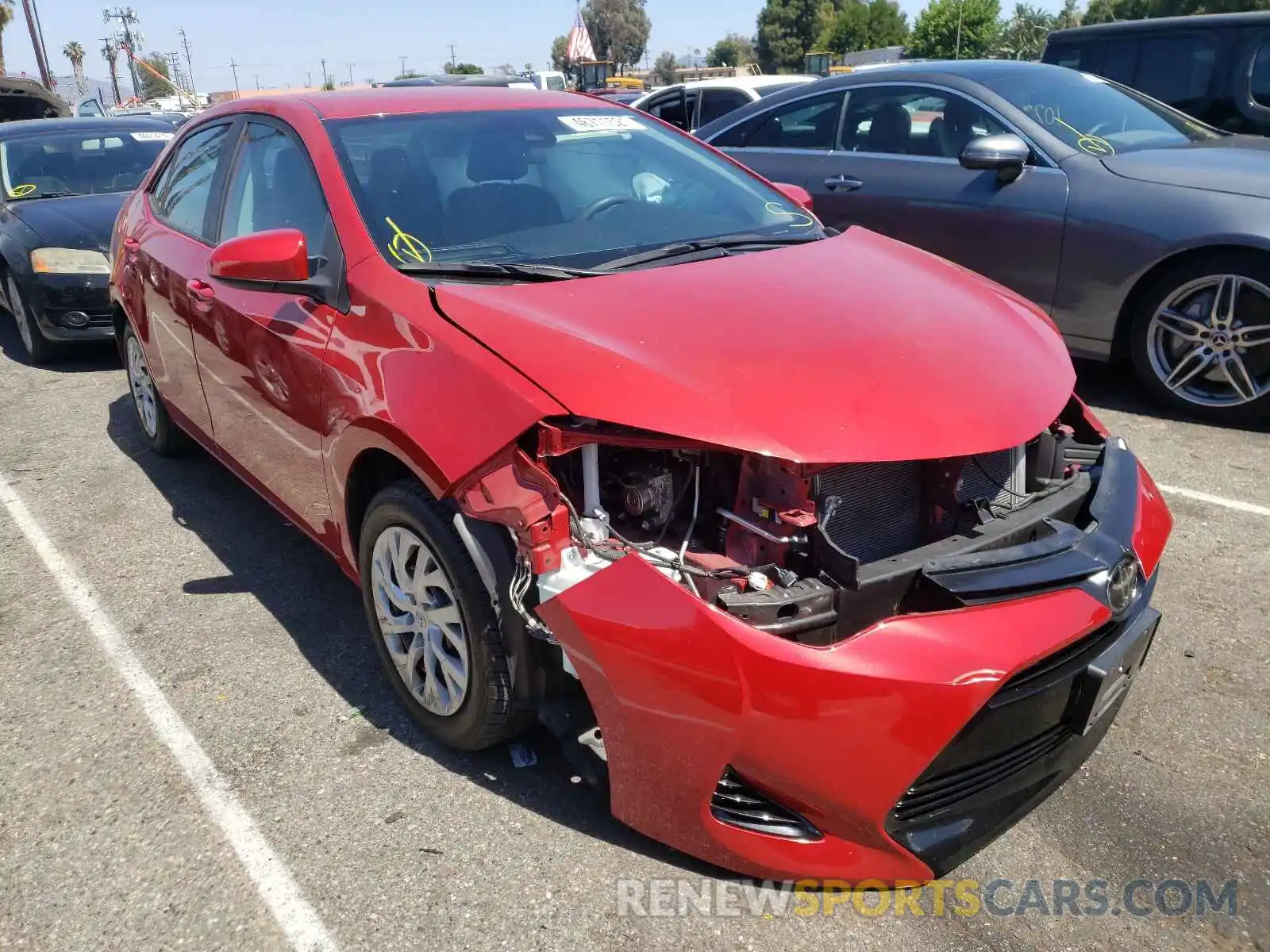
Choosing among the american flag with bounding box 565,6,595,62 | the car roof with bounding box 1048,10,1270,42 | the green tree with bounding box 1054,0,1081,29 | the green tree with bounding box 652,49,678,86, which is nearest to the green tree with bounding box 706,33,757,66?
the green tree with bounding box 652,49,678,86

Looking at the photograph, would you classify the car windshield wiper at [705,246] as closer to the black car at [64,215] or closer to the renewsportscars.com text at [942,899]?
the renewsportscars.com text at [942,899]

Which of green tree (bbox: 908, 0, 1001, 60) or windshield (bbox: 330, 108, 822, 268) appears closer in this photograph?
windshield (bbox: 330, 108, 822, 268)

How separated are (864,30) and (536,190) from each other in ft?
219

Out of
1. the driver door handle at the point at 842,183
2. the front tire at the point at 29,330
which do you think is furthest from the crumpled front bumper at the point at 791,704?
the front tire at the point at 29,330

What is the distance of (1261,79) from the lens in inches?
268

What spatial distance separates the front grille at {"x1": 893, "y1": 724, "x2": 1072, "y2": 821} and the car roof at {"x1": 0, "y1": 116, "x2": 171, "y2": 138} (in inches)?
329

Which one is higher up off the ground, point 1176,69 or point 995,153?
point 1176,69

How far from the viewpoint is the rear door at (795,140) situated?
6.01m

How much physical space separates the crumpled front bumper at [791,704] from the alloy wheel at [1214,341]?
10.4ft

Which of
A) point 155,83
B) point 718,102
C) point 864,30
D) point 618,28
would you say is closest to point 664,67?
point 618,28

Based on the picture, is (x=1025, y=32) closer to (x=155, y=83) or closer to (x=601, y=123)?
(x=601, y=123)

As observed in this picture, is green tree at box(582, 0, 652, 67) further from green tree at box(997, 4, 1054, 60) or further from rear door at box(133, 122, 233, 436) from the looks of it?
rear door at box(133, 122, 233, 436)

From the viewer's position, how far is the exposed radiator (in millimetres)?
2225

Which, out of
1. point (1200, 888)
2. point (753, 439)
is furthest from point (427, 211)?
point (1200, 888)
